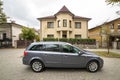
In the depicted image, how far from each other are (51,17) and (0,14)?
11.3 m

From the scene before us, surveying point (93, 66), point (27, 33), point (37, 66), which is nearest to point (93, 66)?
point (93, 66)

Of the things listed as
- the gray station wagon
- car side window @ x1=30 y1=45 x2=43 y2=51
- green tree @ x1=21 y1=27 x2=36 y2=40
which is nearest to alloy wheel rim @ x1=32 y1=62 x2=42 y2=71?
the gray station wagon

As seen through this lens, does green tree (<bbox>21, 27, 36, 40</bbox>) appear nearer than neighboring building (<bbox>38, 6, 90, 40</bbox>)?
Yes

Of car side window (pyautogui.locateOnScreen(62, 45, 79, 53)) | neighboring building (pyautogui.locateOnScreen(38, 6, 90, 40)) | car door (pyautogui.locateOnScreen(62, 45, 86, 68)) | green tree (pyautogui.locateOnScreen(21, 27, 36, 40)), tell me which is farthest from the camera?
neighboring building (pyautogui.locateOnScreen(38, 6, 90, 40))

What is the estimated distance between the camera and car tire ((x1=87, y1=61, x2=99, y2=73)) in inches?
306

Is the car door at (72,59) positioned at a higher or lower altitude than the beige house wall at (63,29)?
lower

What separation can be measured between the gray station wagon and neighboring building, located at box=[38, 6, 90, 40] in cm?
2236

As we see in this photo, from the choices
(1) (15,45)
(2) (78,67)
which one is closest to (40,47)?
(2) (78,67)

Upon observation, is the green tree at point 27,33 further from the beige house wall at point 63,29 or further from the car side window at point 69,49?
the car side window at point 69,49

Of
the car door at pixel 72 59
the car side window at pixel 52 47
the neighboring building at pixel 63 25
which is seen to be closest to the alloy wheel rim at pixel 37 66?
the car side window at pixel 52 47

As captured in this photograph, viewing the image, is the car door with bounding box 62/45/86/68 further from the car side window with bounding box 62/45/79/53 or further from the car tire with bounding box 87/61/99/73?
the car tire with bounding box 87/61/99/73

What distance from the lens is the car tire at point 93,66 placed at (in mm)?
7773

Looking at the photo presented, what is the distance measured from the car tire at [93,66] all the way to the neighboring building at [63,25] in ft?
73.7

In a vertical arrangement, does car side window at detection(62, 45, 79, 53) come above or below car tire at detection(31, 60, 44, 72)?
above
